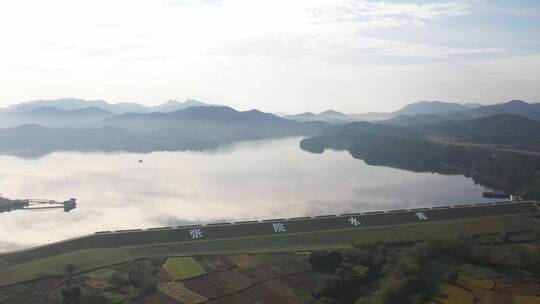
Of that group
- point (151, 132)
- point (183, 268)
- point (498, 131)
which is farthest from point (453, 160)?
point (151, 132)

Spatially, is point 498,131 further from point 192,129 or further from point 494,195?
point 192,129

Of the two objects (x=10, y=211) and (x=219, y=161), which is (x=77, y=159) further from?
(x=10, y=211)

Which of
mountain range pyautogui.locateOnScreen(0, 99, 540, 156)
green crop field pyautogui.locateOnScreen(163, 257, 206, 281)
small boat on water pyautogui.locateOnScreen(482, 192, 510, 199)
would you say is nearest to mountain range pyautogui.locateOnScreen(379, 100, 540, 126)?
mountain range pyautogui.locateOnScreen(0, 99, 540, 156)

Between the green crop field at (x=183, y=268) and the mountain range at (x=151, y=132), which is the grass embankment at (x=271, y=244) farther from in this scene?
the mountain range at (x=151, y=132)

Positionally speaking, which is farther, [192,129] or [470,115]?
[470,115]

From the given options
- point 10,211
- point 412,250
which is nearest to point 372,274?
point 412,250

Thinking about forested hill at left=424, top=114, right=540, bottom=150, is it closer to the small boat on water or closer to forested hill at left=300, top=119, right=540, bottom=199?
forested hill at left=300, top=119, right=540, bottom=199

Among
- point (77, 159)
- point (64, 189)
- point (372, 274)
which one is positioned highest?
point (77, 159)

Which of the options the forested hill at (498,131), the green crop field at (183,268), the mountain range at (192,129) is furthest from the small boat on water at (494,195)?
the green crop field at (183,268)
